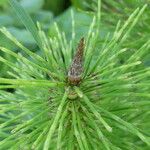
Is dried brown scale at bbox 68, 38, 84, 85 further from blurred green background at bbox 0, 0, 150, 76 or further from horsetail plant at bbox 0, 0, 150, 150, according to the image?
blurred green background at bbox 0, 0, 150, 76

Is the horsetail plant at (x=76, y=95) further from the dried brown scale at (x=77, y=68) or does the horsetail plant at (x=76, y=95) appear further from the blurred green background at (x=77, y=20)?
the blurred green background at (x=77, y=20)

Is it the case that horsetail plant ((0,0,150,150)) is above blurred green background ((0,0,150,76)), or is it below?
below

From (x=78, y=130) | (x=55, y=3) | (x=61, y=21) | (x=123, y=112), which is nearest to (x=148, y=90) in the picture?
(x=123, y=112)

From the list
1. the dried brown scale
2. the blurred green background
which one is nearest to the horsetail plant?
the dried brown scale

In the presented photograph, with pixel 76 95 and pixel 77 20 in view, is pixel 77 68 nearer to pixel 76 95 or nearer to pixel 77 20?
pixel 76 95

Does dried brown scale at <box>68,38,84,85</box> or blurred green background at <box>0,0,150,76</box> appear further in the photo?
blurred green background at <box>0,0,150,76</box>

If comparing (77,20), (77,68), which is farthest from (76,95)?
(77,20)
